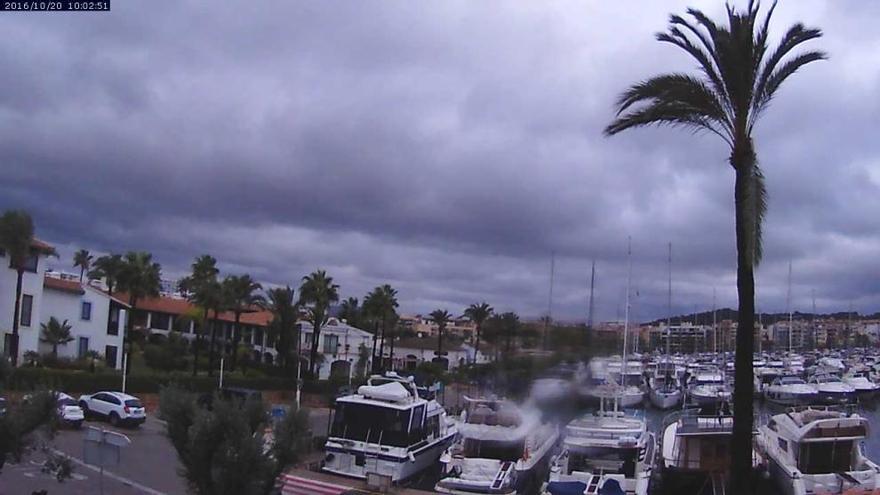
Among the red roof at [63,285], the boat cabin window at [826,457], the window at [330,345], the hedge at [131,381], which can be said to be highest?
the red roof at [63,285]

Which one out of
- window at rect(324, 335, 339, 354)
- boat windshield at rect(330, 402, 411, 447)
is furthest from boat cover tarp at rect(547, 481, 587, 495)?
window at rect(324, 335, 339, 354)

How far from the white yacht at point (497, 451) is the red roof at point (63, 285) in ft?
124

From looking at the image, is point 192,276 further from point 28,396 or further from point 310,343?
point 28,396

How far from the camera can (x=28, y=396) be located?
15.1 metres

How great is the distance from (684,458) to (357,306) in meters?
64.2

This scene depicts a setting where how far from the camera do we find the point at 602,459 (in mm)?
25625

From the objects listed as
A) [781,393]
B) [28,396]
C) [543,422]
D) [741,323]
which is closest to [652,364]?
[781,393]

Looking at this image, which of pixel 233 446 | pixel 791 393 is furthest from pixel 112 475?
pixel 791 393

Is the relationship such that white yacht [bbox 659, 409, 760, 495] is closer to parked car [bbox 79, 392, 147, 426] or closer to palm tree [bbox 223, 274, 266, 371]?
parked car [bbox 79, 392, 147, 426]

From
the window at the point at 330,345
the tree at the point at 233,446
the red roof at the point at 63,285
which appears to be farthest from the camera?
the window at the point at 330,345

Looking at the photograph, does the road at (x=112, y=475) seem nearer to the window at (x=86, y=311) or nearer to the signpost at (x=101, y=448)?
the signpost at (x=101, y=448)

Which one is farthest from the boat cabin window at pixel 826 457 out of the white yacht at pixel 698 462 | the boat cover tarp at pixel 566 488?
the boat cover tarp at pixel 566 488

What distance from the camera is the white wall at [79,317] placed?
2224 inches

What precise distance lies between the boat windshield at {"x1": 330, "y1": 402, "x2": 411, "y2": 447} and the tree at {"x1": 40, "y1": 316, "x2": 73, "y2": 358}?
115 feet
